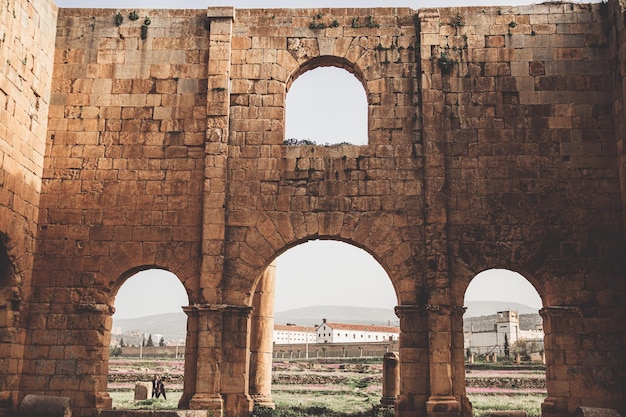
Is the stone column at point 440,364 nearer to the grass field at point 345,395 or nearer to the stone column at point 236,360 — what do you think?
the grass field at point 345,395

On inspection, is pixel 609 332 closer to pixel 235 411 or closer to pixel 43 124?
pixel 235 411

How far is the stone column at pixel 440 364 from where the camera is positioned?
38.1ft

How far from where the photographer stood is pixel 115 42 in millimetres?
13891

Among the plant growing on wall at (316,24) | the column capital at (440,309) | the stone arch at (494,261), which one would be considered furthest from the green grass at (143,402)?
the plant growing on wall at (316,24)

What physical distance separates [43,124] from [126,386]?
40.4ft

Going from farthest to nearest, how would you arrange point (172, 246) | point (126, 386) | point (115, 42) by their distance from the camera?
point (126, 386), point (115, 42), point (172, 246)

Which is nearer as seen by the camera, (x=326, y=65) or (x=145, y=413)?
(x=145, y=413)

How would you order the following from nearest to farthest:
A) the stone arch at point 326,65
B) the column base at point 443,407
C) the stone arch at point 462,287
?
1. the column base at point 443,407
2. the stone arch at point 462,287
3. the stone arch at point 326,65

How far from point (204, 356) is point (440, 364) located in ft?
14.4

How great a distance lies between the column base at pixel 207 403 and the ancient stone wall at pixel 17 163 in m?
3.34

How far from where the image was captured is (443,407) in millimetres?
11586

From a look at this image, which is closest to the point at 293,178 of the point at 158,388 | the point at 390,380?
the point at 390,380

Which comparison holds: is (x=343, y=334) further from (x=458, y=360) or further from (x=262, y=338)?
(x=458, y=360)

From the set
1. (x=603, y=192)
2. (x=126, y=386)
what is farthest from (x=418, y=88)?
(x=126, y=386)
